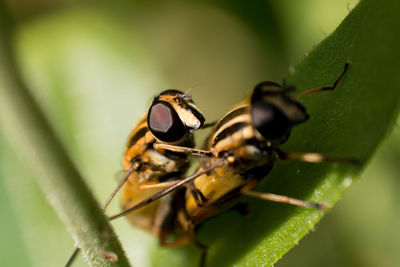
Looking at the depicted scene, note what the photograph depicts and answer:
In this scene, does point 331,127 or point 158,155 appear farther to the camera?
point 158,155

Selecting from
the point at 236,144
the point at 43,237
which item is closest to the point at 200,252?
the point at 236,144

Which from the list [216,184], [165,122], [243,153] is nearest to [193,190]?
[216,184]

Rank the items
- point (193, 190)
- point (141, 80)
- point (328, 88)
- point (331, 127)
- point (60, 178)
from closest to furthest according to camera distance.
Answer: point (60, 178) → point (331, 127) → point (328, 88) → point (193, 190) → point (141, 80)

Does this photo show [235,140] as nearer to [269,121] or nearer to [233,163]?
[233,163]

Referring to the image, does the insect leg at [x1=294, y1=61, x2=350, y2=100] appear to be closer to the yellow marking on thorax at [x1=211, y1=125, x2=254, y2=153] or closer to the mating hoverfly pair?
the mating hoverfly pair

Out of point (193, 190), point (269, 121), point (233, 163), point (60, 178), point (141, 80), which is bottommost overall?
point (193, 190)

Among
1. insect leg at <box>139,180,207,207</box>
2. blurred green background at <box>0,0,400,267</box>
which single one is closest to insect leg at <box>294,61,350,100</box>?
insect leg at <box>139,180,207,207</box>

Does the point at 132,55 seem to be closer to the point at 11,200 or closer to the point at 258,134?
the point at 11,200
